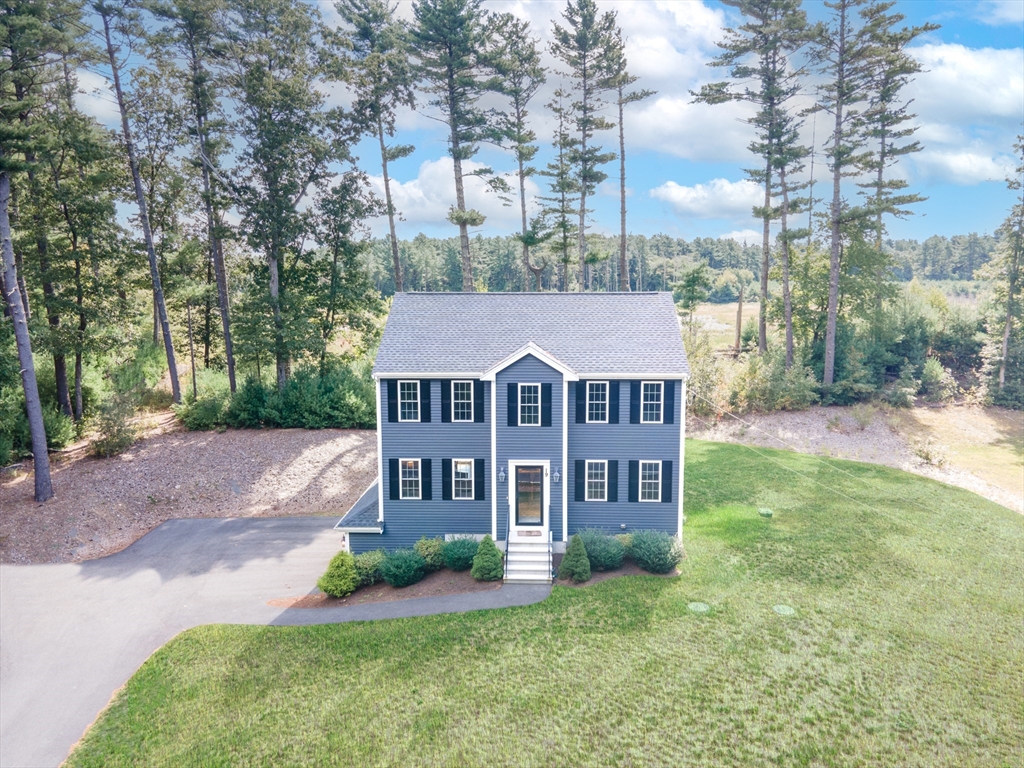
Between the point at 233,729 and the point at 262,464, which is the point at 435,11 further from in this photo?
the point at 233,729

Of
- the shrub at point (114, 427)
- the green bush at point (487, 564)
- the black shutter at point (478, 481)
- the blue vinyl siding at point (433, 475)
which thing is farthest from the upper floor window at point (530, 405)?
the shrub at point (114, 427)

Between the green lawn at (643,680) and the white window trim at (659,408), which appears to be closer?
the green lawn at (643,680)

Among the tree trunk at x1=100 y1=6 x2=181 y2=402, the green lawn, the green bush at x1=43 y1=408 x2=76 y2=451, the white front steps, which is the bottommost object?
the green lawn

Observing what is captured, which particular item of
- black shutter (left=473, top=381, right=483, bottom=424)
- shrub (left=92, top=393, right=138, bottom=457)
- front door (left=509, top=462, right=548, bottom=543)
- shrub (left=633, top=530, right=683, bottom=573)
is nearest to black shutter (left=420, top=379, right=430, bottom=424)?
black shutter (left=473, top=381, right=483, bottom=424)

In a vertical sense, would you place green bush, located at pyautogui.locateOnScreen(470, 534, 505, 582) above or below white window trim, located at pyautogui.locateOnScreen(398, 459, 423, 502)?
below

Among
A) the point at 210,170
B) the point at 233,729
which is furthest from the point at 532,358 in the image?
the point at 210,170

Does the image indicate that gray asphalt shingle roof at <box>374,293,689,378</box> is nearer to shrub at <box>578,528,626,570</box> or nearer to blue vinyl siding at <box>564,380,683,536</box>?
blue vinyl siding at <box>564,380,683,536</box>

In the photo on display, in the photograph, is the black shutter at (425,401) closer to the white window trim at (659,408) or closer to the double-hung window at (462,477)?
the double-hung window at (462,477)
